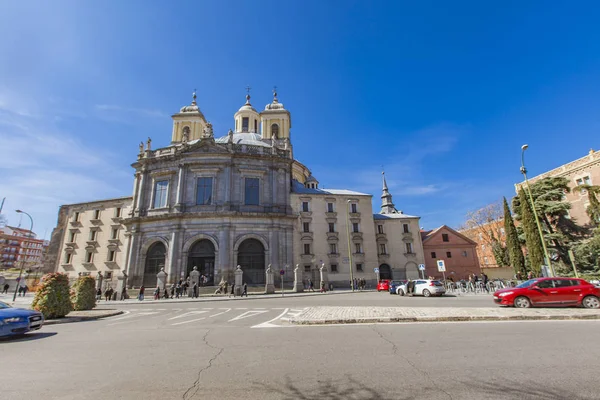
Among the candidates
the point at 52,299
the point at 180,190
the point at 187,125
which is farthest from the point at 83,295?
Answer: the point at 187,125

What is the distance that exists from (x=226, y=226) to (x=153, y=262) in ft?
32.2

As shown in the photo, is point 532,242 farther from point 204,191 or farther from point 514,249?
point 204,191

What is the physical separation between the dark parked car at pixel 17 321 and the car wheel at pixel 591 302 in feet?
64.8

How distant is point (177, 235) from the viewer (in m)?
32.3

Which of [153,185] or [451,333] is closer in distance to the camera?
[451,333]

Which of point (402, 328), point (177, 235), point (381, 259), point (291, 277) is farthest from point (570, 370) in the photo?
point (381, 259)

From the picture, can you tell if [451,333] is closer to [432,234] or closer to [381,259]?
[381,259]

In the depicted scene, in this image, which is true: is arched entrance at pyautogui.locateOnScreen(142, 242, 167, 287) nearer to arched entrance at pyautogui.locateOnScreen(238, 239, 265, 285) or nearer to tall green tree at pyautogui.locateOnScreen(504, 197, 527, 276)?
arched entrance at pyautogui.locateOnScreen(238, 239, 265, 285)

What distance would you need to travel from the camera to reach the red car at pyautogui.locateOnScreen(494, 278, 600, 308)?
458 inches

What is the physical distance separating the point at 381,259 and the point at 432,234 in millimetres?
11075

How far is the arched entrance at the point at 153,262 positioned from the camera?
32531 millimetres

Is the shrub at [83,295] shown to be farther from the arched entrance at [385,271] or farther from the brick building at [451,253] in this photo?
the brick building at [451,253]

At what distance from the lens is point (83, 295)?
50.9ft

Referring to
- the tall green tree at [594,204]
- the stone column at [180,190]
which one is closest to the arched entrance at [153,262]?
the stone column at [180,190]
